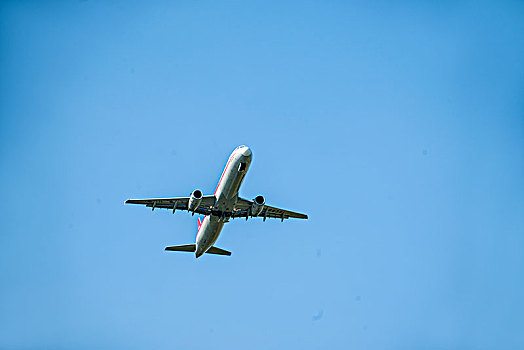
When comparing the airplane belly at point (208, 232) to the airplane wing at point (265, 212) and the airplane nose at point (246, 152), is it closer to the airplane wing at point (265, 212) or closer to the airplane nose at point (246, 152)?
the airplane wing at point (265, 212)

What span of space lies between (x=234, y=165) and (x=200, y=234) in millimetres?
11412

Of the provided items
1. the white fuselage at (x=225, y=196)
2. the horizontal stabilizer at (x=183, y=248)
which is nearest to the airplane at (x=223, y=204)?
the white fuselage at (x=225, y=196)

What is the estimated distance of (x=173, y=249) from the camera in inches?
2534

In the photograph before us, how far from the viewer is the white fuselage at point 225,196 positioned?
49.2 meters

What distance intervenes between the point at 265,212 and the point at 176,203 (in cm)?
914

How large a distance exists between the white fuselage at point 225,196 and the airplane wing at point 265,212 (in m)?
1.74

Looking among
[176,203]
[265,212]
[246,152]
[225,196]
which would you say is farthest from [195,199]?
[265,212]

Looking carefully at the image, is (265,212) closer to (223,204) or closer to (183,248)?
(223,204)

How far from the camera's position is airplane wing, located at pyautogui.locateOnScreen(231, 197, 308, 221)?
55.7 meters

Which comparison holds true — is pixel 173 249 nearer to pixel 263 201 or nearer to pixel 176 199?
pixel 176 199

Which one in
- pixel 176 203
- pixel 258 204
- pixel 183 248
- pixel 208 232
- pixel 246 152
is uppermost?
pixel 246 152

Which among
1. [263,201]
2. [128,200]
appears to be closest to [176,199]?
[128,200]

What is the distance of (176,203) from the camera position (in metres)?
55.8

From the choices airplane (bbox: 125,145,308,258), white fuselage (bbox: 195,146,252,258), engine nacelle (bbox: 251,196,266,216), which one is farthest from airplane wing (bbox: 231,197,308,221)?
white fuselage (bbox: 195,146,252,258)
